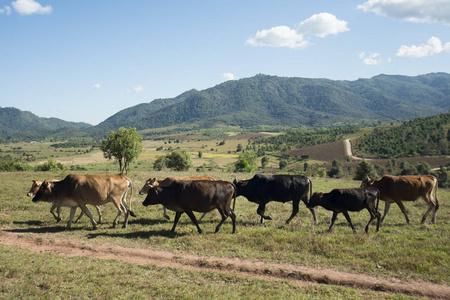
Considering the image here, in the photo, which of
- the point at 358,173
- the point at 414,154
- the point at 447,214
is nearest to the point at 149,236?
the point at 447,214

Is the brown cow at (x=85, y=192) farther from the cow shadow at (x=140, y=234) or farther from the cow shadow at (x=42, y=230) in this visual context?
the cow shadow at (x=140, y=234)

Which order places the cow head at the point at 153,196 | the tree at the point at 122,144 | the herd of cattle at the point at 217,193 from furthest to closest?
the tree at the point at 122,144, the cow head at the point at 153,196, the herd of cattle at the point at 217,193

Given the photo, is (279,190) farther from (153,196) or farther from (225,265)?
(153,196)

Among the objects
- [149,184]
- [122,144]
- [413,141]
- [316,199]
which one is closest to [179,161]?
[122,144]

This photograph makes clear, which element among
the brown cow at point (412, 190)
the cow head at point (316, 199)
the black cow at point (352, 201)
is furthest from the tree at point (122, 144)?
the brown cow at point (412, 190)

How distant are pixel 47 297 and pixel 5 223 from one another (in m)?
8.76

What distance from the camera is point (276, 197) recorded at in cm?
1484

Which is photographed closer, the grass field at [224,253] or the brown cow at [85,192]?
the grass field at [224,253]

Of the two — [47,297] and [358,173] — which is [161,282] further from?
[358,173]

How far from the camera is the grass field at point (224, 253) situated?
8.08 m

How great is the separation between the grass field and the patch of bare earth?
0.37 meters

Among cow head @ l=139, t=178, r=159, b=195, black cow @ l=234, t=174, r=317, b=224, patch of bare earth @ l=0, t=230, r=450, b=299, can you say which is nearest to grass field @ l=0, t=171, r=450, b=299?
patch of bare earth @ l=0, t=230, r=450, b=299

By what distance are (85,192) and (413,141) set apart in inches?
4307

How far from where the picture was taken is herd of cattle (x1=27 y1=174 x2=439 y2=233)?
13.1 m
